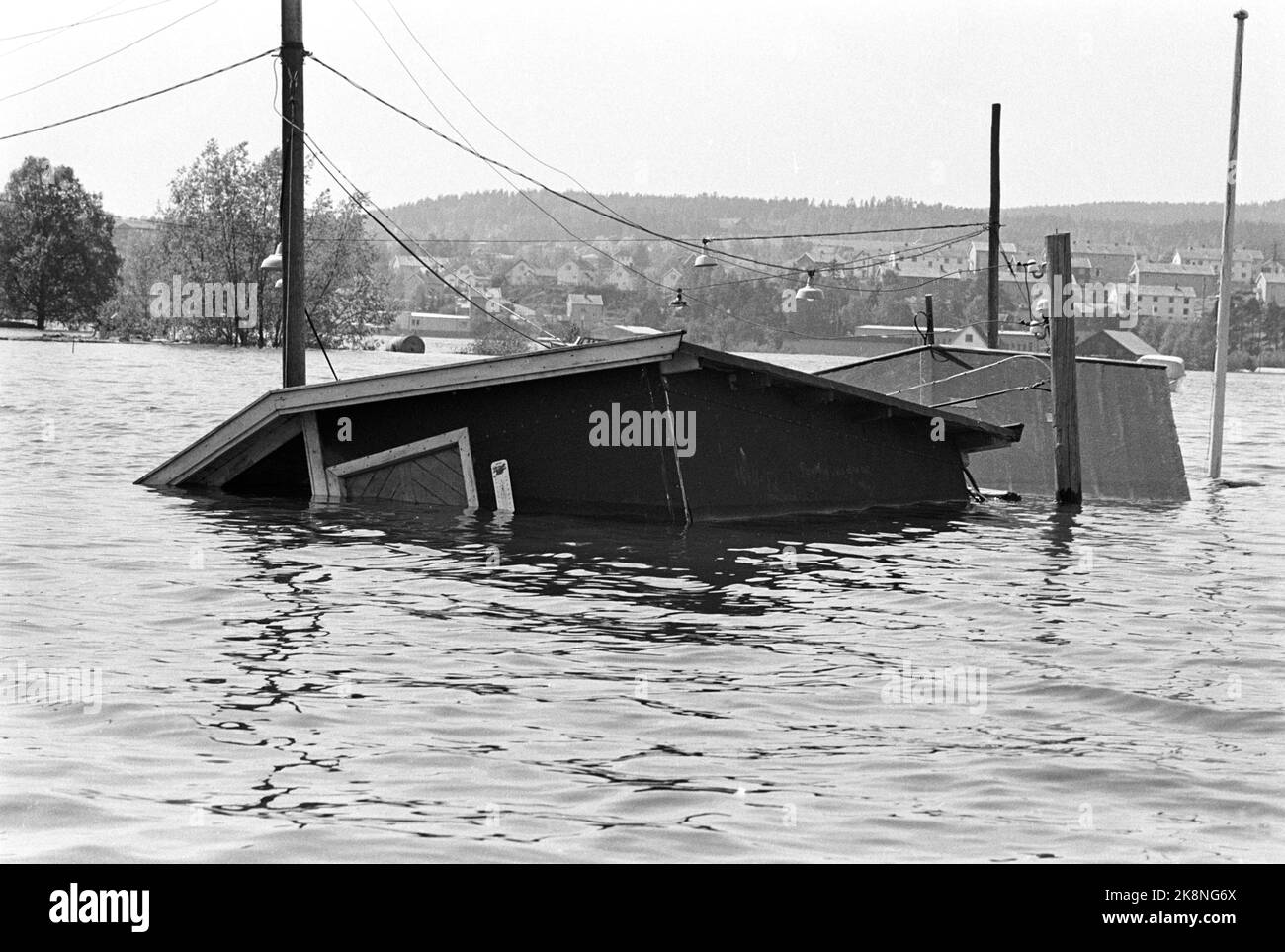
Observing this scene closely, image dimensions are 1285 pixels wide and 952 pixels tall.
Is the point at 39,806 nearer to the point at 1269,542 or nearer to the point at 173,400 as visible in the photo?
the point at 1269,542

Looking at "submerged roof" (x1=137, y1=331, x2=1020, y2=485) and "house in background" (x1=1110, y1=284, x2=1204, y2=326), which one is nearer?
"submerged roof" (x1=137, y1=331, x2=1020, y2=485)

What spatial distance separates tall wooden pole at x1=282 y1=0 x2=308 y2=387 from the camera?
64.4 ft

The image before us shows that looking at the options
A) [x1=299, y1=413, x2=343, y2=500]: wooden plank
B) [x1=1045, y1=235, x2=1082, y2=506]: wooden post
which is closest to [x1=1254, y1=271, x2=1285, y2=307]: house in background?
[x1=1045, y1=235, x2=1082, y2=506]: wooden post

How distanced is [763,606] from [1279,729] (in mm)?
4515

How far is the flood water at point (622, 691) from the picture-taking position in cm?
595

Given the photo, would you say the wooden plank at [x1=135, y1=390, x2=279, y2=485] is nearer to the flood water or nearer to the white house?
the flood water

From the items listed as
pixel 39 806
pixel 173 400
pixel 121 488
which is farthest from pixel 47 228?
pixel 39 806

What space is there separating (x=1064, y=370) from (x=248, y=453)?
10.6 m

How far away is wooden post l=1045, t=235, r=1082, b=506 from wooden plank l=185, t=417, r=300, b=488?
984 centimetres

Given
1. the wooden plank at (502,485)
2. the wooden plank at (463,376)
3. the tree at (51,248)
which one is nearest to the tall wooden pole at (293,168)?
the wooden plank at (463,376)

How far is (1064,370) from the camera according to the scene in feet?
65.7

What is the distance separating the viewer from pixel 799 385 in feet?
56.7

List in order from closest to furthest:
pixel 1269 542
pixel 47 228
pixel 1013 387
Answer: pixel 1269 542 → pixel 1013 387 → pixel 47 228

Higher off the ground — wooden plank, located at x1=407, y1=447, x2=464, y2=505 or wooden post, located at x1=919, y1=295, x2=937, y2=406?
wooden post, located at x1=919, y1=295, x2=937, y2=406
